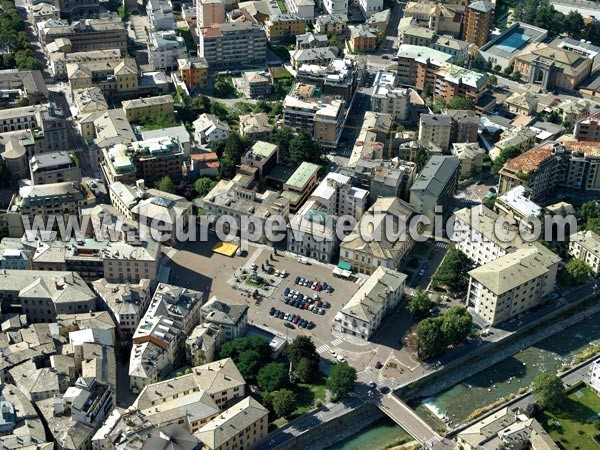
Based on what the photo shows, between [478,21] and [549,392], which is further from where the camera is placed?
[478,21]

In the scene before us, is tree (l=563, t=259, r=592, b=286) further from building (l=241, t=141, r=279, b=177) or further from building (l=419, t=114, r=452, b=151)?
building (l=241, t=141, r=279, b=177)

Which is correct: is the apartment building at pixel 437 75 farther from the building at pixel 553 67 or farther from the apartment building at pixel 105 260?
the apartment building at pixel 105 260

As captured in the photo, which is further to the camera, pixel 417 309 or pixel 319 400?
pixel 417 309

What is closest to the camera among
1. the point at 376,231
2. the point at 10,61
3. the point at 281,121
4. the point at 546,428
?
the point at 546,428

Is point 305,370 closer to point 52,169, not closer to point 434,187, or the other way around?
point 434,187

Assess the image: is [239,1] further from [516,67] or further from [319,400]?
[319,400]

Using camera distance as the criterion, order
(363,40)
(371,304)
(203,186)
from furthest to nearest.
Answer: (363,40), (203,186), (371,304)

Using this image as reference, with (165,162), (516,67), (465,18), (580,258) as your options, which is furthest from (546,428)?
(465,18)

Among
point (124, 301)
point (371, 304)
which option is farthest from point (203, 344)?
point (371, 304)
